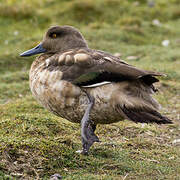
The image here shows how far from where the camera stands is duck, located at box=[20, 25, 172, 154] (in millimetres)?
3893

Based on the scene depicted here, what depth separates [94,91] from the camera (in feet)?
12.9

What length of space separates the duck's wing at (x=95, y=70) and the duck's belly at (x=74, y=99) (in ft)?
0.25

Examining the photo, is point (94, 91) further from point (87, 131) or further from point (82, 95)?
point (87, 131)

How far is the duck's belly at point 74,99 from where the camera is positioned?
3906 mm

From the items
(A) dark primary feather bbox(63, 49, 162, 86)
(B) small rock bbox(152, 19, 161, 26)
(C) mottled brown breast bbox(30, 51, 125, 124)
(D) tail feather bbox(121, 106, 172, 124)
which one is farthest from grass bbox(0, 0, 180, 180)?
(A) dark primary feather bbox(63, 49, 162, 86)

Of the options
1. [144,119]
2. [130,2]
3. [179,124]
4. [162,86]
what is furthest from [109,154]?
[130,2]

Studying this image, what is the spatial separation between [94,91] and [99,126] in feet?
5.28

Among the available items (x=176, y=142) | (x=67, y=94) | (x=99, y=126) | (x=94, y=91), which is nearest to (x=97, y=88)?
(x=94, y=91)

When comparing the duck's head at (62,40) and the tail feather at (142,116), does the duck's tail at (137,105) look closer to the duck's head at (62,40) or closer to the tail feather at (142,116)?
the tail feather at (142,116)

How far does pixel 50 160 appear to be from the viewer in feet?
12.5

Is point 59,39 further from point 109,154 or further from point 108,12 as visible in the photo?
point 108,12

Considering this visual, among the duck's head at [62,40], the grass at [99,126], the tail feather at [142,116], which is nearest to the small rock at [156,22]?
the grass at [99,126]

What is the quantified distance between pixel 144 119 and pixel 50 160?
968 mm

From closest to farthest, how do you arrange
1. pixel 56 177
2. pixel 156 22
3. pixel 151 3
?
pixel 56 177
pixel 156 22
pixel 151 3
